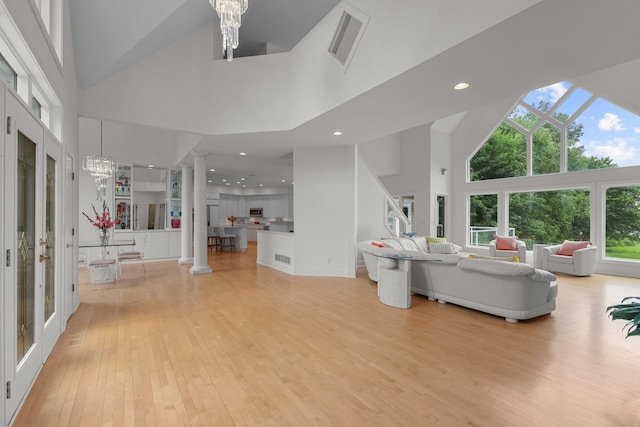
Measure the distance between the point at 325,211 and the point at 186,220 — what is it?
14.4 feet

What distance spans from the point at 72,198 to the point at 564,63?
19.1ft

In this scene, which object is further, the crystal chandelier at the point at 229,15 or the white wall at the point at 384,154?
the white wall at the point at 384,154

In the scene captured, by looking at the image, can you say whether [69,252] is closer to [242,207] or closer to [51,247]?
[51,247]

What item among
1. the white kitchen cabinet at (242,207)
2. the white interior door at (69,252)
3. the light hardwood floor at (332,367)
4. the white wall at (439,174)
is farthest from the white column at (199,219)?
the white kitchen cabinet at (242,207)

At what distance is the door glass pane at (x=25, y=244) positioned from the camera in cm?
226

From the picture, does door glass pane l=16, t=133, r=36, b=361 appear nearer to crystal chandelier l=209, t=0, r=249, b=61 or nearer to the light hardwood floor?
the light hardwood floor

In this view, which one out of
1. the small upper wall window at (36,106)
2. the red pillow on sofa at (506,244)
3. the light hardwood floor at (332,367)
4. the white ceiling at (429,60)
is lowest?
the light hardwood floor at (332,367)

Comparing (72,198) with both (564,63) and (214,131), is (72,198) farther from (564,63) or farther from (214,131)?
(564,63)

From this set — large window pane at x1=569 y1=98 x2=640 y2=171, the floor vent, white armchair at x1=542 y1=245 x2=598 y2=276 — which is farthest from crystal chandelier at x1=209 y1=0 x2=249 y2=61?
large window pane at x1=569 y1=98 x2=640 y2=171

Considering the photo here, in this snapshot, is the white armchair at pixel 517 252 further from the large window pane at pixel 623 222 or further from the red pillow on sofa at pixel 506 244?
the large window pane at pixel 623 222

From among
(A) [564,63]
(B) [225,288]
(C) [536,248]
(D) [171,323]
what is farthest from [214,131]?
(C) [536,248]

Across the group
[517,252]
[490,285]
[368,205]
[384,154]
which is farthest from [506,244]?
[490,285]

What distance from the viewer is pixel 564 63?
284cm

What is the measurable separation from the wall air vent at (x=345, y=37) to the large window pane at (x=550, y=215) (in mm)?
7641
